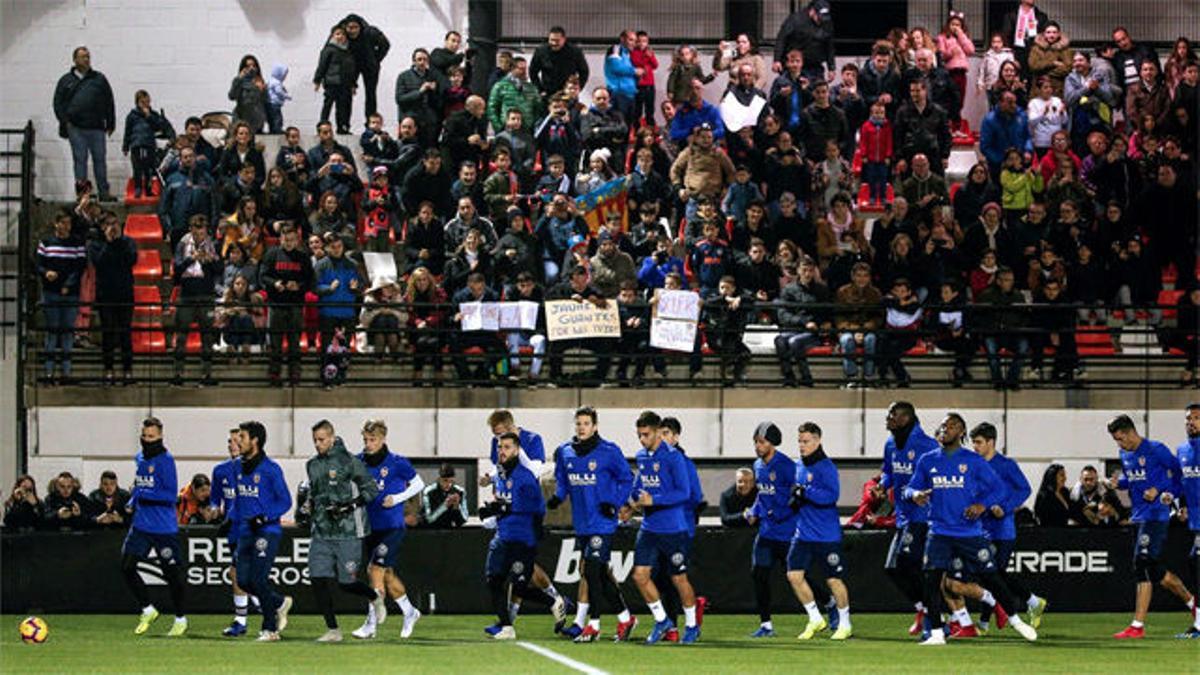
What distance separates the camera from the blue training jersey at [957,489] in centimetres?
2136

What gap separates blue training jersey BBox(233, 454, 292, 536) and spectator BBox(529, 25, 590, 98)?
12037 millimetres

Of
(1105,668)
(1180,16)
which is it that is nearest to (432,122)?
(1180,16)

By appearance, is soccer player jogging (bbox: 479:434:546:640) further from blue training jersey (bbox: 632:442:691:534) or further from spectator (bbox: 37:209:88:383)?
spectator (bbox: 37:209:88:383)

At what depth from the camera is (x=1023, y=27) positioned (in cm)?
3572

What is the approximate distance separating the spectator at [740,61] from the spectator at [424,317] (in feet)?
18.8

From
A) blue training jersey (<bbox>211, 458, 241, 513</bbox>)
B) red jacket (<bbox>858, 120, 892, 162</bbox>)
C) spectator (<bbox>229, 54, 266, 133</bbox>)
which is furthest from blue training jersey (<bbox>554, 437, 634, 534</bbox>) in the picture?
spectator (<bbox>229, 54, 266, 133</bbox>)

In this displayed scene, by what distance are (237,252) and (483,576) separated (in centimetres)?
628

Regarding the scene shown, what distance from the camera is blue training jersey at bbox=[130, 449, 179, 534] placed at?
75.4 feet

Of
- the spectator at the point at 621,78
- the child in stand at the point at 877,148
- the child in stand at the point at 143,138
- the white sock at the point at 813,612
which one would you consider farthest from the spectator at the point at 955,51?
the white sock at the point at 813,612

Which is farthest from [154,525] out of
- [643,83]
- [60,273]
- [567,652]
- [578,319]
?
[643,83]

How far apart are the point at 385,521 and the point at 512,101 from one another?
11.0 meters

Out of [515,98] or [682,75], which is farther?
[682,75]

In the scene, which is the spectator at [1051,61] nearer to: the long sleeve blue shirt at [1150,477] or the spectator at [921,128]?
the spectator at [921,128]

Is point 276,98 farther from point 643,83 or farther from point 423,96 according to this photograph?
point 643,83
